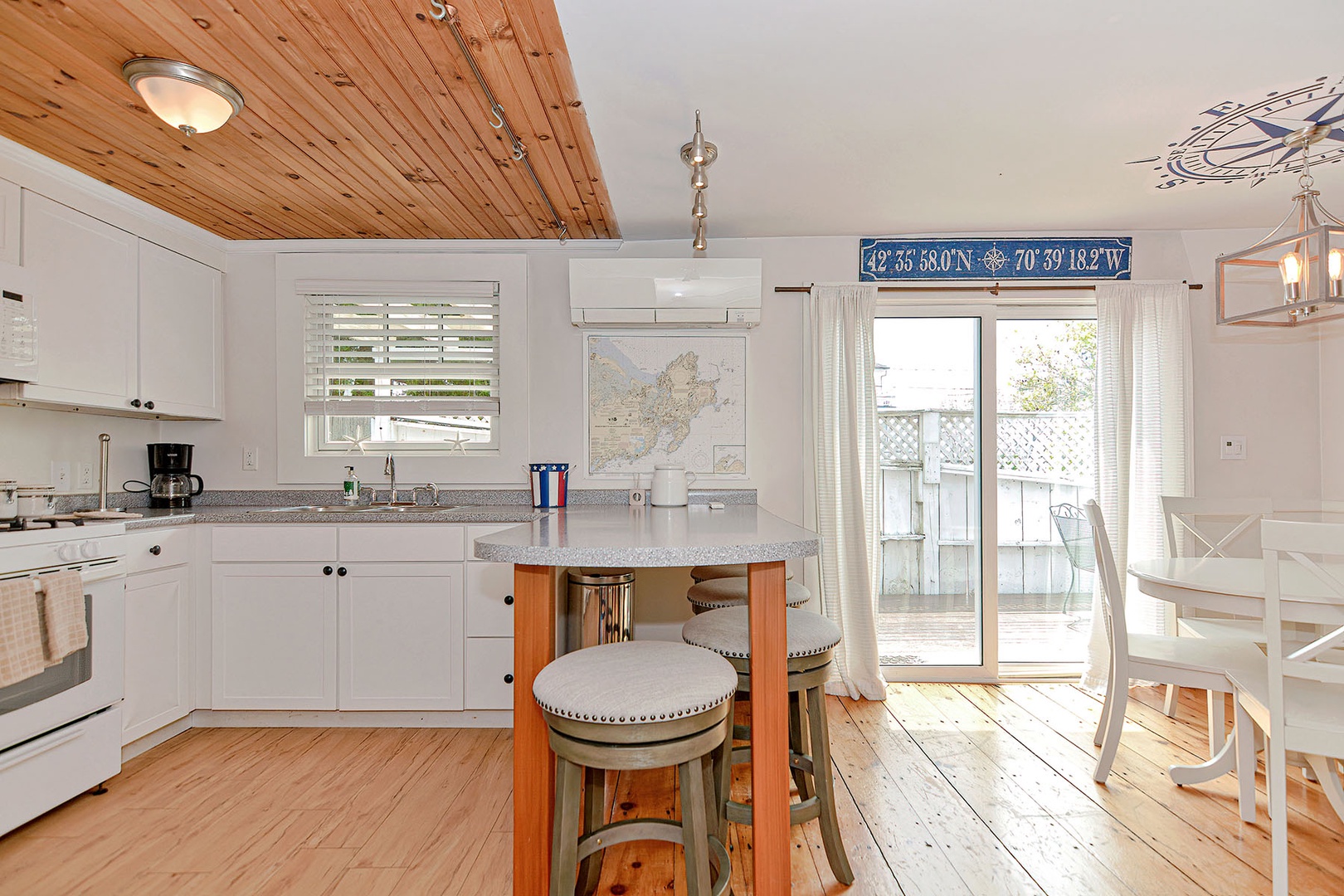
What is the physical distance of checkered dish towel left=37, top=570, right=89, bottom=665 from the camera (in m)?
2.10

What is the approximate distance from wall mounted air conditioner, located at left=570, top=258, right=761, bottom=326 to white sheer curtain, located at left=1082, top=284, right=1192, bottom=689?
70.5 inches

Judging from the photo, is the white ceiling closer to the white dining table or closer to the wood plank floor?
the white dining table

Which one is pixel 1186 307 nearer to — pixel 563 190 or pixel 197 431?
pixel 563 190

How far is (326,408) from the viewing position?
346 centimetres

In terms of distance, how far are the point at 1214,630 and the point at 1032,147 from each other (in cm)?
195

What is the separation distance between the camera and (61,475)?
283cm

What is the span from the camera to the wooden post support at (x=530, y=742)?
1581 mm

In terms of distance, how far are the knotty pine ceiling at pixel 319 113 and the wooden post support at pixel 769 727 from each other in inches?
61.1

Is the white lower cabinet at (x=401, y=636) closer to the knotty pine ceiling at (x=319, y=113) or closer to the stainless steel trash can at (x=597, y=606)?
the stainless steel trash can at (x=597, y=606)

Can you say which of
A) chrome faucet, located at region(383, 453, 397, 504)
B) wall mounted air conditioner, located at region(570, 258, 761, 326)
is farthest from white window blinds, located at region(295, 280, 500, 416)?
wall mounted air conditioner, located at region(570, 258, 761, 326)

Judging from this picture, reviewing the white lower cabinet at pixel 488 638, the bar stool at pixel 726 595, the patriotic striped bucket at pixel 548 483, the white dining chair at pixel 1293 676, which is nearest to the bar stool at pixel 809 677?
the bar stool at pixel 726 595

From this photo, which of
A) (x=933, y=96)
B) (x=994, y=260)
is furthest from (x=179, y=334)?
(x=994, y=260)

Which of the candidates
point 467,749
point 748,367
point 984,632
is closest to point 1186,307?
point 984,632

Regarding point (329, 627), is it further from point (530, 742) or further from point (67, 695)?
point (530, 742)
